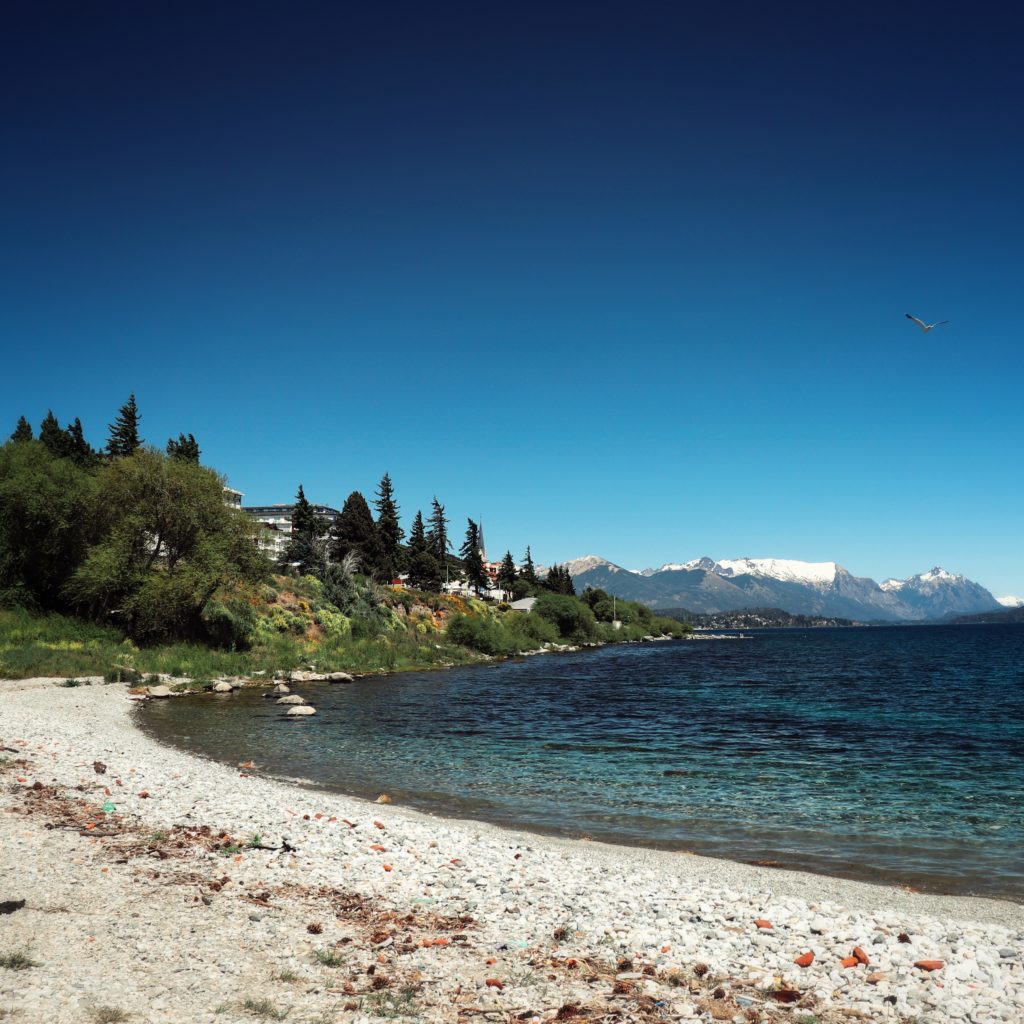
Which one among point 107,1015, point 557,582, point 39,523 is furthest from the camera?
point 557,582

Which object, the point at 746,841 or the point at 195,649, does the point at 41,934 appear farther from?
the point at 195,649

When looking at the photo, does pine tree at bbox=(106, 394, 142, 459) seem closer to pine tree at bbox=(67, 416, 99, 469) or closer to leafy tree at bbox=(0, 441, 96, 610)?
pine tree at bbox=(67, 416, 99, 469)

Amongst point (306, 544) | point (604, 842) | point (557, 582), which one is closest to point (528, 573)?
point (557, 582)

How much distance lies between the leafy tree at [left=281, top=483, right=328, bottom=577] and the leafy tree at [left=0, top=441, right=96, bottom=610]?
2679cm

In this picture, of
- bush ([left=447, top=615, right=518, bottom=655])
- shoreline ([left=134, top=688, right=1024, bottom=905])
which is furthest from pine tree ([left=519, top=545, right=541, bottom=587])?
shoreline ([left=134, top=688, right=1024, bottom=905])

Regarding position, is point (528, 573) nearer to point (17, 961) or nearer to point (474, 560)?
point (474, 560)

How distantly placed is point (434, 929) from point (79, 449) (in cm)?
8844

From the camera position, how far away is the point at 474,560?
135750 mm

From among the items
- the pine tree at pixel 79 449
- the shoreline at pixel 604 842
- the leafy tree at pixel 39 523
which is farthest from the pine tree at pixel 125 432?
the shoreline at pixel 604 842

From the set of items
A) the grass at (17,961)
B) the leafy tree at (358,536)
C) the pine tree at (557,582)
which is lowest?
the grass at (17,961)

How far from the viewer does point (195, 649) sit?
4734cm

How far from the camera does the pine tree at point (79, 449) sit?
2864 inches

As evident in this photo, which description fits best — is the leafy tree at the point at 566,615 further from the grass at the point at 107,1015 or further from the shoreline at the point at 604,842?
the grass at the point at 107,1015

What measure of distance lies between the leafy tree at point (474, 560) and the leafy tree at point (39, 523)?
→ 3544 inches
